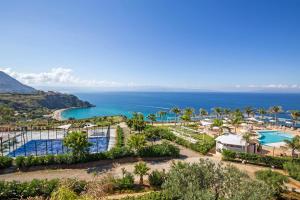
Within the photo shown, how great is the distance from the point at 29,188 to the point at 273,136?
4501 centimetres

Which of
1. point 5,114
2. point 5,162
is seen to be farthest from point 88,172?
point 5,114

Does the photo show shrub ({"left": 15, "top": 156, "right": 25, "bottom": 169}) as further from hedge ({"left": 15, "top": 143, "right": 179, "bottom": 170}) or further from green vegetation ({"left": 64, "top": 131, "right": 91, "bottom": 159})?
green vegetation ({"left": 64, "top": 131, "right": 91, "bottom": 159})

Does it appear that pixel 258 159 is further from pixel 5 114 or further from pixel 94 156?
pixel 5 114

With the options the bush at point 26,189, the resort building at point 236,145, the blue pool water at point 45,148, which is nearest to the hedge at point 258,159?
the resort building at point 236,145

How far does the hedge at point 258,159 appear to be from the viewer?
2614cm

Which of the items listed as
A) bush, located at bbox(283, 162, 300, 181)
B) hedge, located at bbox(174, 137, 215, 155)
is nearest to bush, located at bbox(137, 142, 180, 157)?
hedge, located at bbox(174, 137, 215, 155)

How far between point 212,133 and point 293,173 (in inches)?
854

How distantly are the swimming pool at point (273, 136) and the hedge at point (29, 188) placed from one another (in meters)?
37.3

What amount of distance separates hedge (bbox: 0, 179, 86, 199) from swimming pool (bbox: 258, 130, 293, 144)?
122 ft

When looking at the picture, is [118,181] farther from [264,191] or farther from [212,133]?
[212,133]

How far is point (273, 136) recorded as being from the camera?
4444 centimetres

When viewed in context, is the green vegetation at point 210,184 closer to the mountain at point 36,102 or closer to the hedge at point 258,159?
the hedge at point 258,159

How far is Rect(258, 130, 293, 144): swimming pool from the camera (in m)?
41.7

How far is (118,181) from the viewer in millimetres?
19703
